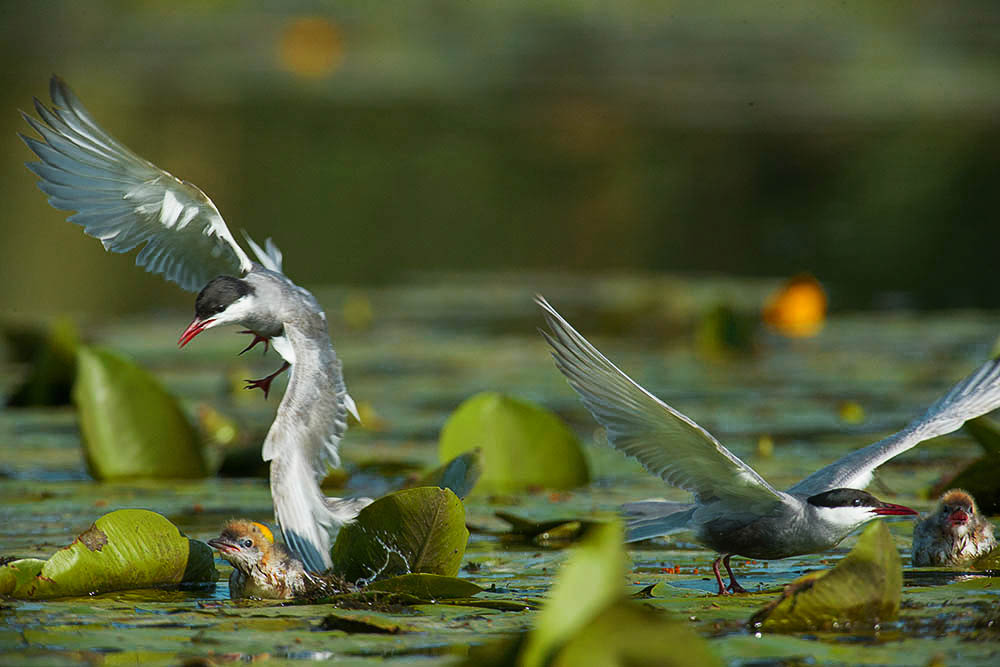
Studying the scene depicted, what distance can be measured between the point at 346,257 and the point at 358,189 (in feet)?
17.5

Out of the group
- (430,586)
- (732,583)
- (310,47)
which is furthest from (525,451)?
(310,47)

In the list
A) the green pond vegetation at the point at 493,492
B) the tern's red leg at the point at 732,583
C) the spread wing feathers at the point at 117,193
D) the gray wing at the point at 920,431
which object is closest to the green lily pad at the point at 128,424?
the green pond vegetation at the point at 493,492

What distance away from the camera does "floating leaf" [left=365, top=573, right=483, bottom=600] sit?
475 cm

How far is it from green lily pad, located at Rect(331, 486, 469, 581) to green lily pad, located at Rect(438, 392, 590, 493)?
6.69ft

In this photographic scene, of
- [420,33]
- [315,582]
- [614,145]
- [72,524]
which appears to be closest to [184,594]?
[315,582]

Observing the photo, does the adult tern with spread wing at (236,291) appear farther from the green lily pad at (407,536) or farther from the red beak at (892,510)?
the red beak at (892,510)

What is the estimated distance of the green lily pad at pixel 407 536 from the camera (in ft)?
15.8

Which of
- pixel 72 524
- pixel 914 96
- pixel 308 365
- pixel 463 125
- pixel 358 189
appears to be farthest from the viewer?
pixel 914 96

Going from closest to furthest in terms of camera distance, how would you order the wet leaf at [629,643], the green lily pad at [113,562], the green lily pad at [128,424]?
the wet leaf at [629,643] → the green lily pad at [113,562] → the green lily pad at [128,424]

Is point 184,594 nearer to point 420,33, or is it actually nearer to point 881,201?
point 881,201

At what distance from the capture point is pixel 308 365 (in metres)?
5.01

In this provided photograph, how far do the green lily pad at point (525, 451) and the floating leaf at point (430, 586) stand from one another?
224cm

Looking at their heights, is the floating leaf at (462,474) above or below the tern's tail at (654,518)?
above

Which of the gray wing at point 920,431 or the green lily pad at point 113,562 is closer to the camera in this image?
the green lily pad at point 113,562
